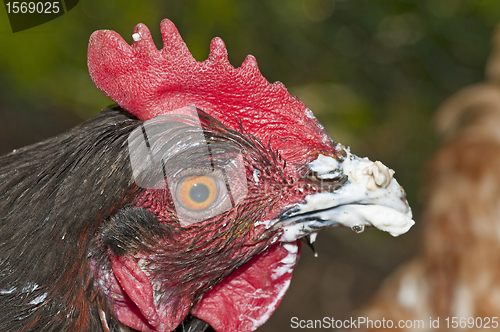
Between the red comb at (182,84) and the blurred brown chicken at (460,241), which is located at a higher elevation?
the red comb at (182,84)

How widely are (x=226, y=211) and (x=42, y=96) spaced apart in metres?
5.18

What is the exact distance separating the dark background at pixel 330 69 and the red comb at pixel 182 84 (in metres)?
3.44

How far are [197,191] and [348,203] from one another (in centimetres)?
49

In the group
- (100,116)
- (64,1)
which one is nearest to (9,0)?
(64,1)

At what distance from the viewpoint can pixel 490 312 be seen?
3203 millimetres

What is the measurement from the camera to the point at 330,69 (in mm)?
6598

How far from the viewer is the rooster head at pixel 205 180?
1618 mm

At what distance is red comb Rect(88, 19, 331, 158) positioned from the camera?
5.66 feet

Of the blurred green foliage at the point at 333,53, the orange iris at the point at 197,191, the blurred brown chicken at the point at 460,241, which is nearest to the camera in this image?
the orange iris at the point at 197,191

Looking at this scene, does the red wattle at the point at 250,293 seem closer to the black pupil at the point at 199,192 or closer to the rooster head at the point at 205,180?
the rooster head at the point at 205,180

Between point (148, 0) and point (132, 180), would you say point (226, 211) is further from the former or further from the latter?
point (148, 0)

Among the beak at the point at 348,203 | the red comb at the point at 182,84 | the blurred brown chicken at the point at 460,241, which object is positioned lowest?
the blurred brown chicken at the point at 460,241

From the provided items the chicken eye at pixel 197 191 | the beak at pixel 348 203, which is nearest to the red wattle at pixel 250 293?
the beak at pixel 348 203

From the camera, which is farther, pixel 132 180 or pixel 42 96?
pixel 42 96
